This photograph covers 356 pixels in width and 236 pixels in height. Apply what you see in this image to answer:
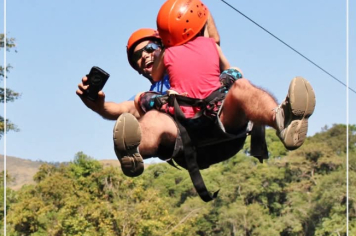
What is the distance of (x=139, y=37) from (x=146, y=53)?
0.33 ft

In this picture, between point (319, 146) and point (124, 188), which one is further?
point (319, 146)

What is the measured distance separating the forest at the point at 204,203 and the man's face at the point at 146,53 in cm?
2333

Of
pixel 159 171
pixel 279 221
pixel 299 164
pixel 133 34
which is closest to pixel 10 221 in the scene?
pixel 279 221

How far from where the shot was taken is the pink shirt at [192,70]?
3953mm

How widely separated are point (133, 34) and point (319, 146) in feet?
139

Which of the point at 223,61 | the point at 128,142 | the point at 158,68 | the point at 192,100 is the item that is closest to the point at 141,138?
the point at 128,142

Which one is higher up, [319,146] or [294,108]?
[319,146]

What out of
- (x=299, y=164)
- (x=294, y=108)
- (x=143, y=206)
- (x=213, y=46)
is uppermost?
(x=299, y=164)

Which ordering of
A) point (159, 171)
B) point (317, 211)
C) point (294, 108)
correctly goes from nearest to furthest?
point (294, 108), point (317, 211), point (159, 171)

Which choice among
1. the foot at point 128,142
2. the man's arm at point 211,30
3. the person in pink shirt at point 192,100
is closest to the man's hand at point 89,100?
Answer: the person in pink shirt at point 192,100

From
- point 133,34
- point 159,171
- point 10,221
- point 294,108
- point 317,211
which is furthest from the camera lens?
point 159,171

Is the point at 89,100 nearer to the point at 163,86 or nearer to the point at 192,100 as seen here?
the point at 163,86

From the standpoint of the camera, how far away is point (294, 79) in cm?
359

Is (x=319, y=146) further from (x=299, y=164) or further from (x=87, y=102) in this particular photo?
(x=87, y=102)
